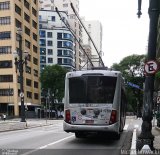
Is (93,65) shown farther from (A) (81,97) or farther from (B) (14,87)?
(B) (14,87)

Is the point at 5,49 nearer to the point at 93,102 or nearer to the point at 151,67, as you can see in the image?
the point at 93,102

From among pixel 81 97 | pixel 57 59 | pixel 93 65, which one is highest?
pixel 57 59

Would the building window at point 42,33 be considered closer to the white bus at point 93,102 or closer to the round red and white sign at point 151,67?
the white bus at point 93,102

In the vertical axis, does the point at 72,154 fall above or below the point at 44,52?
below

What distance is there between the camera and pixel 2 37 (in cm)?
9356

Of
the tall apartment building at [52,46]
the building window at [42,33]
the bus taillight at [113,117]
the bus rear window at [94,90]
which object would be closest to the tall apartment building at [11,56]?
the tall apartment building at [52,46]

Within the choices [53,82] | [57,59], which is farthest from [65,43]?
[53,82]

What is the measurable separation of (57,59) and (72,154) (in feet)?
391

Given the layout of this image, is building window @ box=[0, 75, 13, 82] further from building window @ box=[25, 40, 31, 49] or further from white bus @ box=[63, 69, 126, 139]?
white bus @ box=[63, 69, 126, 139]

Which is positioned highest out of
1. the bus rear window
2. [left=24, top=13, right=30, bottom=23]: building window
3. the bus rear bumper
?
[left=24, top=13, right=30, bottom=23]: building window

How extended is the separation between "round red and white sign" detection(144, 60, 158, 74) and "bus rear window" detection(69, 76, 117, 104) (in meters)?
5.20

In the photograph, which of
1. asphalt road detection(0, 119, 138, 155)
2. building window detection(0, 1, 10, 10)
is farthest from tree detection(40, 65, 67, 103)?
asphalt road detection(0, 119, 138, 155)

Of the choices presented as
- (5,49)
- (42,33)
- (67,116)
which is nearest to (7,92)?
(5,49)

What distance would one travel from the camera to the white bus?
18.1 m
